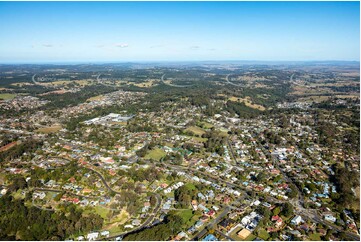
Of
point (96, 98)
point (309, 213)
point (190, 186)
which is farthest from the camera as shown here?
point (96, 98)

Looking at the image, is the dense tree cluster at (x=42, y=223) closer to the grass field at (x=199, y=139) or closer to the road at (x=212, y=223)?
the road at (x=212, y=223)

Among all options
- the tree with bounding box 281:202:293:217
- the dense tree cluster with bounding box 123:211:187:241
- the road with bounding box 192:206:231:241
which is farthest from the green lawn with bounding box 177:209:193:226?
the tree with bounding box 281:202:293:217

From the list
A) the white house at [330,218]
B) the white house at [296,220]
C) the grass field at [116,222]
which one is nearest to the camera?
the grass field at [116,222]

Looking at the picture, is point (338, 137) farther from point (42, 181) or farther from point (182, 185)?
point (42, 181)

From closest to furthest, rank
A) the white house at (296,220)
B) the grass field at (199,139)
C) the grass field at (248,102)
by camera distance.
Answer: the white house at (296,220)
the grass field at (199,139)
the grass field at (248,102)

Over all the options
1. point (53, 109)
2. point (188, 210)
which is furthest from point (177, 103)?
point (188, 210)

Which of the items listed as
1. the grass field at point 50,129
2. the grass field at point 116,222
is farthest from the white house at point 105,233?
the grass field at point 50,129

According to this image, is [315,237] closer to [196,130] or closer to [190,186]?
[190,186]

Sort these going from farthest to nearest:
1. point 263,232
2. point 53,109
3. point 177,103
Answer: point 177,103, point 53,109, point 263,232

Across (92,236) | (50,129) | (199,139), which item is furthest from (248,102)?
(92,236)
